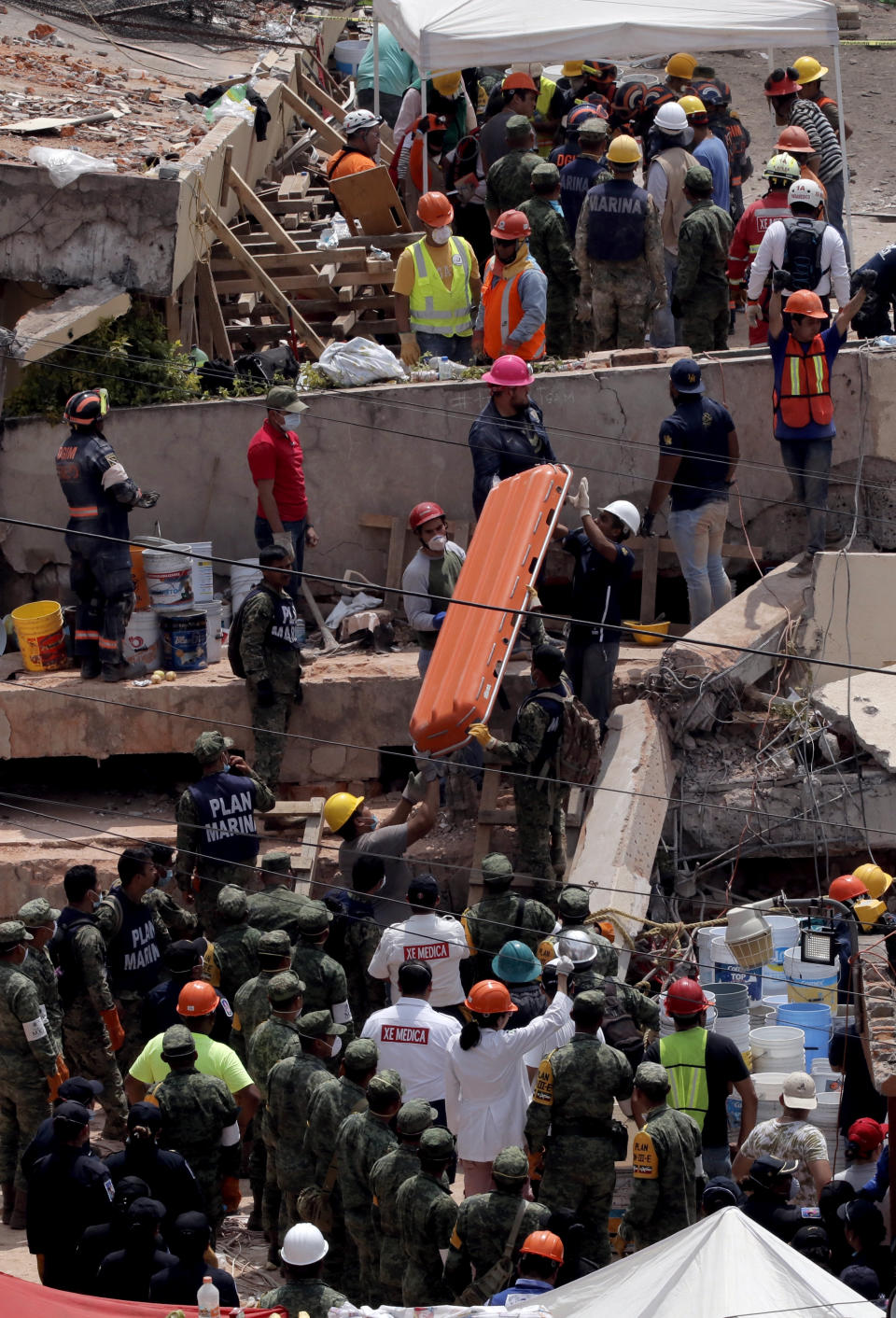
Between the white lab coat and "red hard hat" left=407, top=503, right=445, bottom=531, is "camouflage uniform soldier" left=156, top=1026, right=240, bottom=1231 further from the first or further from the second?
"red hard hat" left=407, top=503, right=445, bottom=531

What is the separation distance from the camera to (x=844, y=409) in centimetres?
1303

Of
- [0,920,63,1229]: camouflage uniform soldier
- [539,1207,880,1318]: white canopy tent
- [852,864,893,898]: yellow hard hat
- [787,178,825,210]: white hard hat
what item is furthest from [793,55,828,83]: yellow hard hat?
[539,1207,880,1318]: white canopy tent

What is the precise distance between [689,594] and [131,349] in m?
4.50

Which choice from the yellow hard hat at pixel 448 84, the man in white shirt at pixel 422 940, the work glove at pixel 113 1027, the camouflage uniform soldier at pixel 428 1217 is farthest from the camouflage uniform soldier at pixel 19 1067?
the yellow hard hat at pixel 448 84

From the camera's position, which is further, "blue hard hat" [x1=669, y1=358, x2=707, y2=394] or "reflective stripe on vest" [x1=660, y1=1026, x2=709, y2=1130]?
"blue hard hat" [x1=669, y1=358, x2=707, y2=394]

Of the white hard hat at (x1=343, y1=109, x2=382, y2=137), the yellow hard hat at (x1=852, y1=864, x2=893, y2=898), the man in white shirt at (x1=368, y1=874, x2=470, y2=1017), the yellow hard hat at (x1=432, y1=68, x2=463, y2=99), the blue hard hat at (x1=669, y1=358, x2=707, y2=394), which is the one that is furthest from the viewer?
the yellow hard hat at (x1=432, y1=68, x2=463, y2=99)

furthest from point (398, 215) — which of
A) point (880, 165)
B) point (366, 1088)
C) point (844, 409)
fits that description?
point (366, 1088)

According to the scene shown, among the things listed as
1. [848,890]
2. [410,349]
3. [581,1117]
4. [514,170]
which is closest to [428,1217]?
[581,1117]

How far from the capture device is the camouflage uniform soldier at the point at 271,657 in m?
11.2

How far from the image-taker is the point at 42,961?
9477 millimetres

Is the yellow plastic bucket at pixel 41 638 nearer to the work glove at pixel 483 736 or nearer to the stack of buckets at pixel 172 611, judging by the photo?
the stack of buckets at pixel 172 611

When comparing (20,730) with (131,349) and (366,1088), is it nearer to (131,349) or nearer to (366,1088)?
(131,349)

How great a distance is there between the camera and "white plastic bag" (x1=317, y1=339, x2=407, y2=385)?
1314cm

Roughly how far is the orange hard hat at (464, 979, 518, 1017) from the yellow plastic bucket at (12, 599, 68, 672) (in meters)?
5.54
